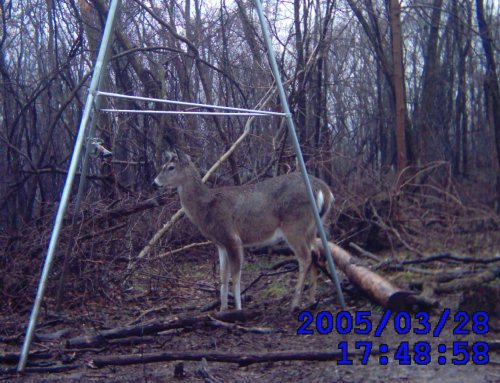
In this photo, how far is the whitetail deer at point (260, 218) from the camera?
304 inches

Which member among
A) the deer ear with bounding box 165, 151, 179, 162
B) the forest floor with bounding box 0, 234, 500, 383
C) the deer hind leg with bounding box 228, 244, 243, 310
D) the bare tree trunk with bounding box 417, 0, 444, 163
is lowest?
the forest floor with bounding box 0, 234, 500, 383

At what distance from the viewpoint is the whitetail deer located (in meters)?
7.73

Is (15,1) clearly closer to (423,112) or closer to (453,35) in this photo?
(423,112)

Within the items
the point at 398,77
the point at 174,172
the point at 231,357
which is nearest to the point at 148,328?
the point at 231,357

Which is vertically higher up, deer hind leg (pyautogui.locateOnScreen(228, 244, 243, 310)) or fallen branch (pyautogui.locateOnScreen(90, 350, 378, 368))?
deer hind leg (pyautogui.locateOnScreen(228, 244, 243, 310))

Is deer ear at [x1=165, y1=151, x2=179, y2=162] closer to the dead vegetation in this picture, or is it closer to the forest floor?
the dead vegetation

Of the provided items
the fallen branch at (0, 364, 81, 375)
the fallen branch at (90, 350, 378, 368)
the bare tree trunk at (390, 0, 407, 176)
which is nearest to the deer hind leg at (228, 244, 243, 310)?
the fallen branch at (90, 350, 378, 368)

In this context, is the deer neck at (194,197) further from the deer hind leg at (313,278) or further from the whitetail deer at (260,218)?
the deer hind leg at (313,278)

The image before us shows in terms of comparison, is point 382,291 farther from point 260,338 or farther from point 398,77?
point 398,77

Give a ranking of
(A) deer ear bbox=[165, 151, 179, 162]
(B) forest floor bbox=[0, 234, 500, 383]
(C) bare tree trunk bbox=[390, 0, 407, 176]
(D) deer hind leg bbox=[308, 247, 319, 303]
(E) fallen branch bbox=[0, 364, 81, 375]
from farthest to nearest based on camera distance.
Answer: (C) bare tree trunk bbox=[390, 0, 407, 176] < (A) deer ear bbox=[165, 151, 179, 162] < (D) deer hind leg bbox=[308, 247, 319, 303] < (E) fallen branch bbox=[0, 364, 81, 375] < (B) forest floor bbox=[0, 234, 500, 383]

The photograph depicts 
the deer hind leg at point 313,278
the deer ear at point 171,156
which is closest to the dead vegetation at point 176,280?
the deer hind leg at point 313,278

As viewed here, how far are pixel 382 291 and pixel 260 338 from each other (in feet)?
4.27

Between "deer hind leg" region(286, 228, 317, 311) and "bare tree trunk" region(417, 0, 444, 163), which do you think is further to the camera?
"bare tree trunk" region(417, 0, 444, 163)

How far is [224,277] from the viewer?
304 inches
